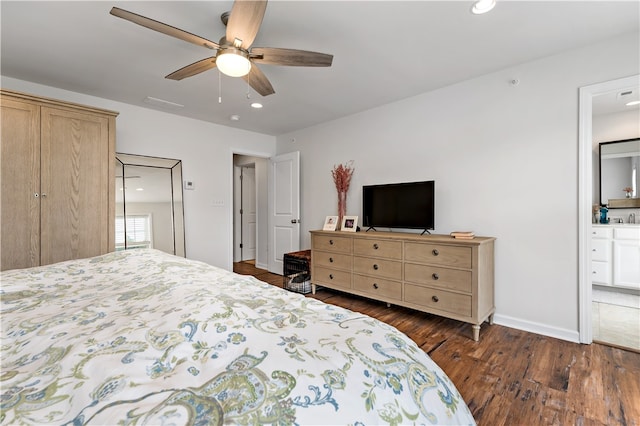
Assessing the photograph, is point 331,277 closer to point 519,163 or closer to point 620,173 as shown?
point 519,163

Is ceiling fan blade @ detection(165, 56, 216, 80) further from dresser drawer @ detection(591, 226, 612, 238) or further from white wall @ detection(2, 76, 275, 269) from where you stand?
dresser drawer @ detection(591, 226, 612, 238)

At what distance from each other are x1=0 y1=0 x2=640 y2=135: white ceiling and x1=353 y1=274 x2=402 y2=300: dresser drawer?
2.15 metres

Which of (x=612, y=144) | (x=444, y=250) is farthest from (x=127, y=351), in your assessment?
(x=612, y=144)

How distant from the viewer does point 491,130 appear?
9.15 ft

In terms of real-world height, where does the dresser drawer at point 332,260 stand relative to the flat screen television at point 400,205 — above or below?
below

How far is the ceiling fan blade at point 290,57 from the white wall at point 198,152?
98.1 inches

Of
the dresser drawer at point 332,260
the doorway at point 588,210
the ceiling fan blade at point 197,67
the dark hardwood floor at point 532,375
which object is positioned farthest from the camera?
the dresser drawer at point 332,260

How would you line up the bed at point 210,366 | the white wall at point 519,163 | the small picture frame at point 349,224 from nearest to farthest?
the bed at point 210,366, the white wall at point 519,163, the small picture frame at point 349,224

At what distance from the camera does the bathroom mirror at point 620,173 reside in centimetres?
348

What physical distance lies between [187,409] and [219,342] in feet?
0.76

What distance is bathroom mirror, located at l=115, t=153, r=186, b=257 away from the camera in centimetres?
339

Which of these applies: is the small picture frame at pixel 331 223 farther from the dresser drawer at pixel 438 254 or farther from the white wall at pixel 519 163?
the dresser drawer at pixel 438 254

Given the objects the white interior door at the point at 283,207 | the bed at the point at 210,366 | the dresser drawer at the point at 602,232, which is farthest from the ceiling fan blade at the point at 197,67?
the dresser drawer at the point at 602,232

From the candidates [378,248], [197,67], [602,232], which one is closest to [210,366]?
[197,67]
